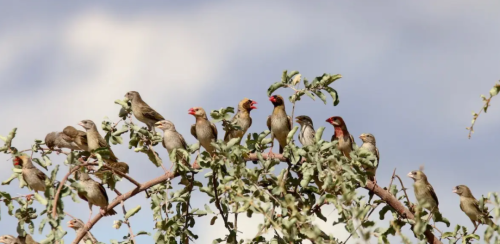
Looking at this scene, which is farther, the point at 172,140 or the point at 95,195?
the point at 95,195

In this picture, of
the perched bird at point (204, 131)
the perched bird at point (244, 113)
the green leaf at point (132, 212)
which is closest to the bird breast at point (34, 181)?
the perched bird at point (204, 131)

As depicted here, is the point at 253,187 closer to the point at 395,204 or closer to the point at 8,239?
the point at 395,204

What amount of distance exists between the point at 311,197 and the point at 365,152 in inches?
34.8

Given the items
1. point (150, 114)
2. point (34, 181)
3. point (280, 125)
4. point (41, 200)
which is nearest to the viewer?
point (41, 200)

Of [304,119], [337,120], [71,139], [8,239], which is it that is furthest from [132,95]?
[337,120]

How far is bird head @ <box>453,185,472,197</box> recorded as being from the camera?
927 centimetres

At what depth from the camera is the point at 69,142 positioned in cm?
1091

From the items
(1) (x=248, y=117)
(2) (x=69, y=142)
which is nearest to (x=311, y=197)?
(1) (x=248, y=117)

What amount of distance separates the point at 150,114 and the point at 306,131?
9.95 feet

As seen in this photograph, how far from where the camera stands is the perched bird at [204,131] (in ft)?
27.6

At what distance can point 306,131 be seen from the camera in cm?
834

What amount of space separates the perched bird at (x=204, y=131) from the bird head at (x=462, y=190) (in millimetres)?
3287

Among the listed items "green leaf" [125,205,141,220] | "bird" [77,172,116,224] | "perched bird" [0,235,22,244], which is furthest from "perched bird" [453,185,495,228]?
"perched bird" [0,235,22,244]

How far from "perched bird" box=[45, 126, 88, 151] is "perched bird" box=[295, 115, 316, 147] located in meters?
3.72
